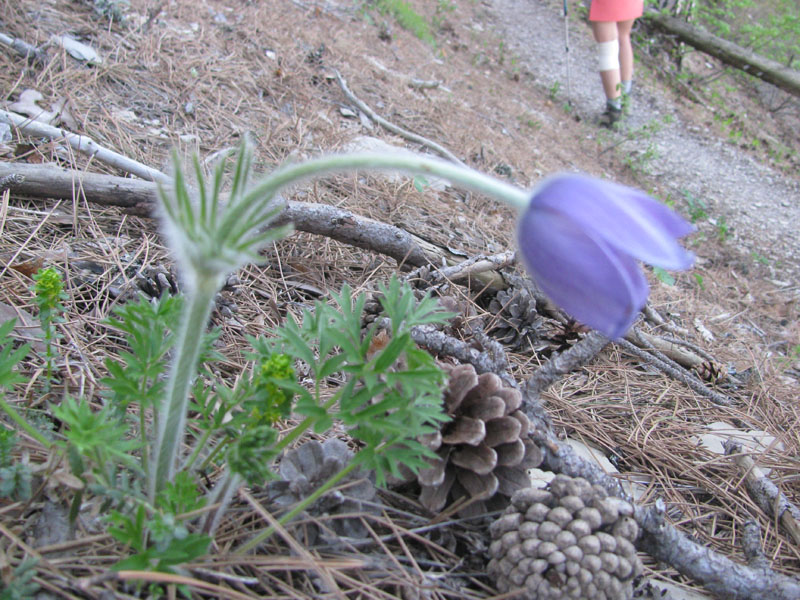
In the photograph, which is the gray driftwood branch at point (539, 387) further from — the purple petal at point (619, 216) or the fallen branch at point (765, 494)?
the purple petal at point (619, 216)

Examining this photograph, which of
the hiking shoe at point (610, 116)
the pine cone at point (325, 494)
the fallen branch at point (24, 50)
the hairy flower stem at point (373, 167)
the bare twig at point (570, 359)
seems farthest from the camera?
the hiking shoe at point (610, 116)

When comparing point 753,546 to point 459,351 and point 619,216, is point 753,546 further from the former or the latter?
point 619,216

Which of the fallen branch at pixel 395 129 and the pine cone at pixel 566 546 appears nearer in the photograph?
the pine cone at pixel 566 546

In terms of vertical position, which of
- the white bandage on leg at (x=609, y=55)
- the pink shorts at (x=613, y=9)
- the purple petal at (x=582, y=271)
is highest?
the pink shorts at (x=613, y=9)

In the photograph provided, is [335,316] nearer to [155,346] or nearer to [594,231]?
[155,346]

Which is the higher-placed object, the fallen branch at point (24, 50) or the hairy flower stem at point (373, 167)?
the hairy flower stem at point (373, 167)

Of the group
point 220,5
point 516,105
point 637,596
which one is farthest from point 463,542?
point 516,105

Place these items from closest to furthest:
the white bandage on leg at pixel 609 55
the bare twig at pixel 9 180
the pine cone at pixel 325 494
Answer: the pine cone at pixel 325 494
the bare twig at pixel 9 180
the white bandage on leg at pixel 609 55

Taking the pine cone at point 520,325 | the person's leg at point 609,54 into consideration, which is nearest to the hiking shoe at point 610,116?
the person's leg at point 609,54
